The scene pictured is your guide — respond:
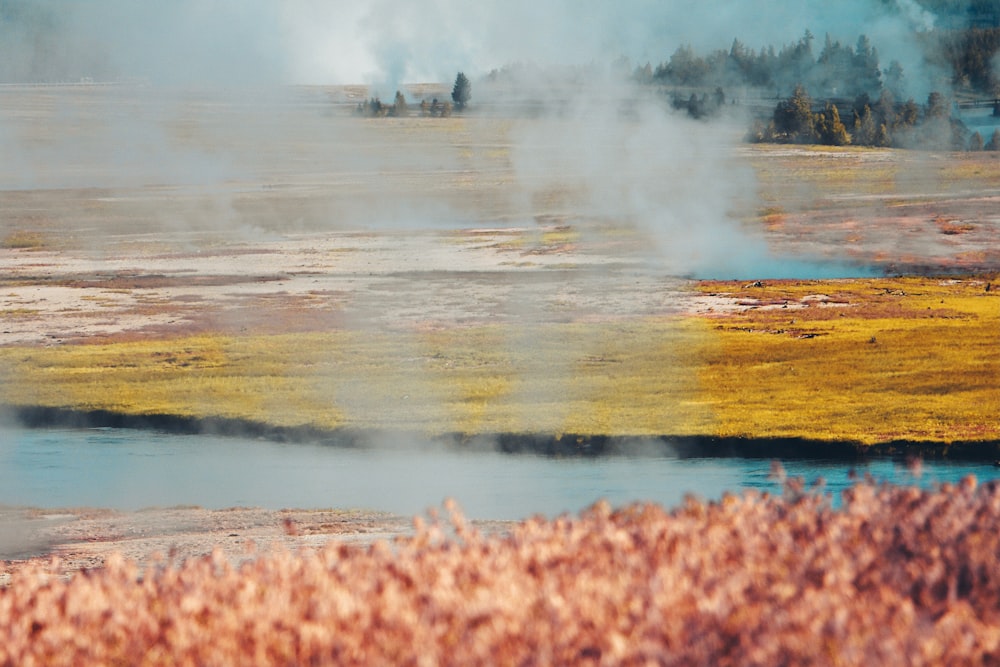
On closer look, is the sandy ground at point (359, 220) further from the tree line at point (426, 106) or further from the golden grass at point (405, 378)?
the golden grass at point (405, 378)

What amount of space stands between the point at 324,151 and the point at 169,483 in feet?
257

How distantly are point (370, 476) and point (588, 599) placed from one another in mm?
20948

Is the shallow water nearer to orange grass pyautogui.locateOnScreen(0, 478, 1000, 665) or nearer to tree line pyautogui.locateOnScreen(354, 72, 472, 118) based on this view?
orange grass pyautogui.locateOnScreen(0, 478, 1000, 665)

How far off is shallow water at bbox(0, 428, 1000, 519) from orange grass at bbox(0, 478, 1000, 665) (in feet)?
43.5

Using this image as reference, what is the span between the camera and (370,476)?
1107 inches

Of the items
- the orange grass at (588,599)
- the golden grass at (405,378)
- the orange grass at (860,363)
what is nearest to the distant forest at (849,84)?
the orange grass at (860,363)

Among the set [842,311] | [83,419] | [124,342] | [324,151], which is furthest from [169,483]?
[324,151]

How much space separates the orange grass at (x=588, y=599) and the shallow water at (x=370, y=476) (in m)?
13.3

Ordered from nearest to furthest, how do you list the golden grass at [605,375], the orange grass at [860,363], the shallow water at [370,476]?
the shallow water at [370,476] < the orange grass at [860,363] < the golden grass at [605,375]

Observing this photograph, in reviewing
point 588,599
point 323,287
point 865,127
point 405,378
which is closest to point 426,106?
point 865,127

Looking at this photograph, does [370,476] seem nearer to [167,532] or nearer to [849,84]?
[167,532]

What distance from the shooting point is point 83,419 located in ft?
121

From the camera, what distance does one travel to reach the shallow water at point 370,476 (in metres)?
24.6

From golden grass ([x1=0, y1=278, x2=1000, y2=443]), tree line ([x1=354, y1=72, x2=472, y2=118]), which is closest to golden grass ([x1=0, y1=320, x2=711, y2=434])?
golden grass ([x1=0, y1=278, x2=1000, y2=443])
